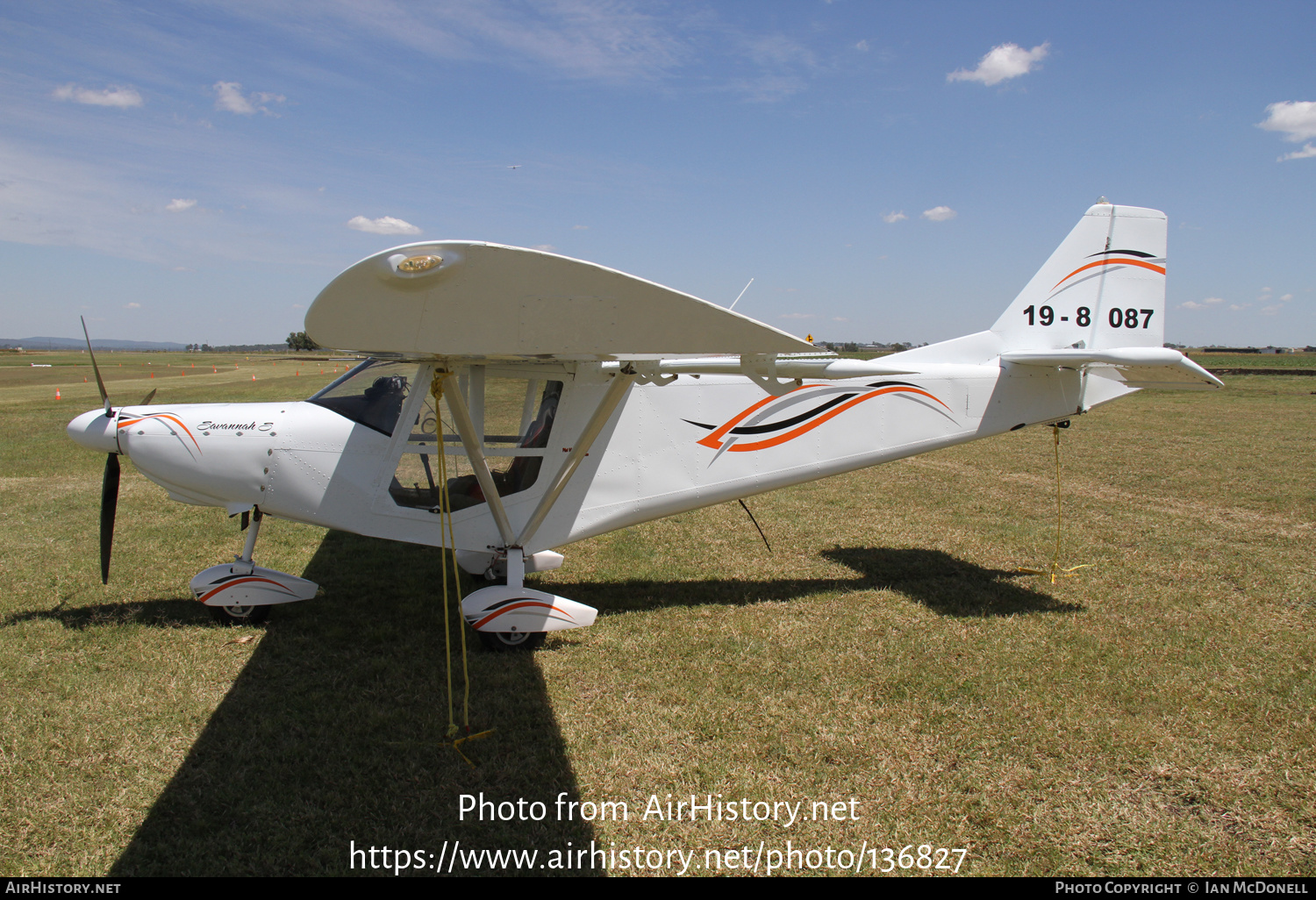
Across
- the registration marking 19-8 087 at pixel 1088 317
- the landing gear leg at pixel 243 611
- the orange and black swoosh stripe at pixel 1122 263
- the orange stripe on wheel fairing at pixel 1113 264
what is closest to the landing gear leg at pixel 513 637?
the landing gear leg at pixel 243 611

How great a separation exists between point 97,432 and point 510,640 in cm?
328

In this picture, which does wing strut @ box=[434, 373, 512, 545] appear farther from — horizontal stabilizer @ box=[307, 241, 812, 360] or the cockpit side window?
horizontal stabilizer @ box=[307, 241, 812, 360]

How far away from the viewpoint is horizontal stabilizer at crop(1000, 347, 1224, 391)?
4.62 meters

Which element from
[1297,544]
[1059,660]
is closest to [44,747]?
[1059,660]

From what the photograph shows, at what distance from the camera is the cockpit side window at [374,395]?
483 centimetres

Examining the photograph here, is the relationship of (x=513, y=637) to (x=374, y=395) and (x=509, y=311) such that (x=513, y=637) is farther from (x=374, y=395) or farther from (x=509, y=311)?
(x=509, y=311)

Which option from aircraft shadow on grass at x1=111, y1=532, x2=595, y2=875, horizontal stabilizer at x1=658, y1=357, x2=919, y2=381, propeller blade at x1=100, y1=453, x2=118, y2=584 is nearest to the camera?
aircraft shadow on grass at x1=111, y1=532, x2=595, y2=875

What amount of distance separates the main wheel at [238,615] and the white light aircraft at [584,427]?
0.5 inches

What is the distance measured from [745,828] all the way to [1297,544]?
7.29m

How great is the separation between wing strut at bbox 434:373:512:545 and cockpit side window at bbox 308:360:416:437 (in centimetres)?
60

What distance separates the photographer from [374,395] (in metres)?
4.91

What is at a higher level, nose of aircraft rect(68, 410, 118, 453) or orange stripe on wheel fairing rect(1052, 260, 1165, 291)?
orange stripe on wheel fairing rect(1052, 260, 1165, 291)

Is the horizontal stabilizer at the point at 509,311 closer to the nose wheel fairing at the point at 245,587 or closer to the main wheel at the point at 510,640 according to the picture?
the main wheel at the point at 510,640

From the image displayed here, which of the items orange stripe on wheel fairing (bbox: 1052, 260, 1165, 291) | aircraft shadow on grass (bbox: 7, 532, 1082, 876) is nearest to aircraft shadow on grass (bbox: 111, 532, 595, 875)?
aircraft shadow on grass (bbox: 7, 532, 1082, 876)
